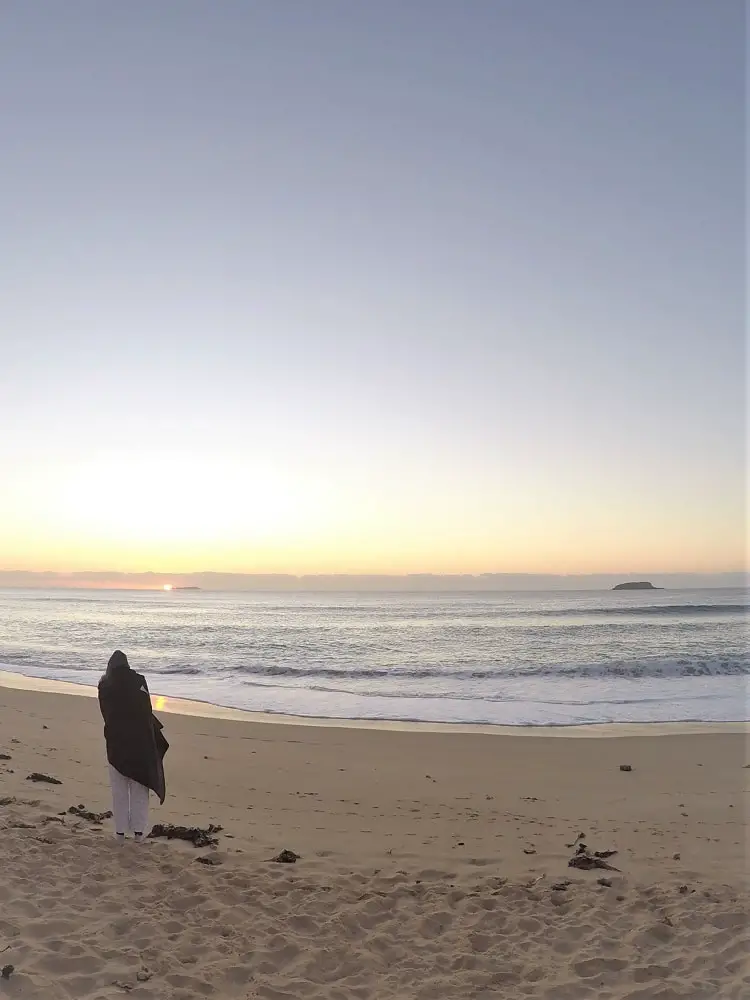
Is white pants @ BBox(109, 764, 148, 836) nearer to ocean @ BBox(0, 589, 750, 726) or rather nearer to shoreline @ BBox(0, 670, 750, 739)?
shoreline @ BBox(0, 670, 750, 739)

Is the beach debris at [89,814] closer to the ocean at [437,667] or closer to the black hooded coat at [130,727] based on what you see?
the black hooded coat at [130,727]

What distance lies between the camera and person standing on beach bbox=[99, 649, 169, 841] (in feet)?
22.0

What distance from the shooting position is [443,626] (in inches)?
1827

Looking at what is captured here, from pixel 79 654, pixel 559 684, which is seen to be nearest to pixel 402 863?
pixel 559 684

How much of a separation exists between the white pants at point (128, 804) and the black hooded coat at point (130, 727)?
7cm

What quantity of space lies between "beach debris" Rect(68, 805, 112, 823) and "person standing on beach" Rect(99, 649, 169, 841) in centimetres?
83

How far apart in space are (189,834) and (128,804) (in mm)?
679

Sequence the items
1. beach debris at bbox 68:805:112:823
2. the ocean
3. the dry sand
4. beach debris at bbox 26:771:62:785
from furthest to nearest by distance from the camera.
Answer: the ocean < beach debris at bbox 26:771:62:785 < beach debris at bbox 68:805:112:823 < the dry sand

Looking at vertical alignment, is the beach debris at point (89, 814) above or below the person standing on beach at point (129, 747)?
below

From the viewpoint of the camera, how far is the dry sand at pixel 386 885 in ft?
14.5

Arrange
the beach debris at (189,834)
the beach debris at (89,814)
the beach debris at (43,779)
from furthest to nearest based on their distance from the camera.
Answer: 1. the beach debris at (43,779)
2. the beach debris at (89,814)
3. the beach debris at (189,834)

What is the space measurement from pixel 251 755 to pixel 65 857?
17.0 ft

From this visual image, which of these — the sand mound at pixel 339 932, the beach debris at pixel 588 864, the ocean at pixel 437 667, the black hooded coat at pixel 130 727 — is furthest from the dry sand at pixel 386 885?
the ocean at pixel 437 667

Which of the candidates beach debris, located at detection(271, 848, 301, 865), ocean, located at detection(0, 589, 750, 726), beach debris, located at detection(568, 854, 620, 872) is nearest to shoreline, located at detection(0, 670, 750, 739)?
ocean, located at detection(0, 589, 750, 726)
